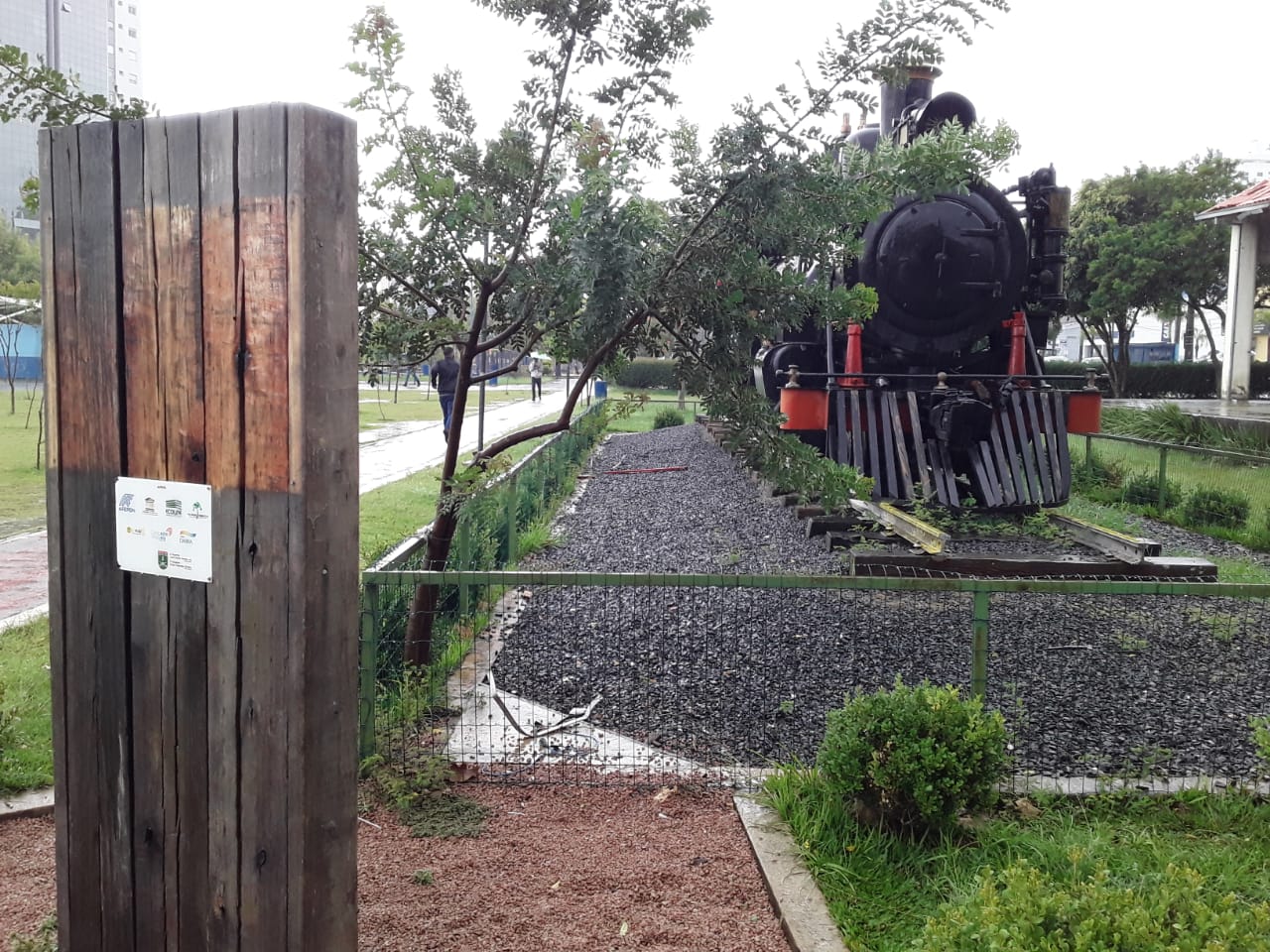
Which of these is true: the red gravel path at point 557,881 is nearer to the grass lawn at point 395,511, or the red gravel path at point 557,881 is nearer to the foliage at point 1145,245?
the grass lawn at point 395,511

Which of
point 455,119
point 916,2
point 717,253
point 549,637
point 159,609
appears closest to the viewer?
point 159,609

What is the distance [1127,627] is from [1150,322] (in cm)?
10580

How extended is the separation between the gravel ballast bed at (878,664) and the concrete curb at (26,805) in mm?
2006

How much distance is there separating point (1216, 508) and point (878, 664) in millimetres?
6699

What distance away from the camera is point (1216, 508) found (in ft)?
32.8

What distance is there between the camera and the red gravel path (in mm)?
2881

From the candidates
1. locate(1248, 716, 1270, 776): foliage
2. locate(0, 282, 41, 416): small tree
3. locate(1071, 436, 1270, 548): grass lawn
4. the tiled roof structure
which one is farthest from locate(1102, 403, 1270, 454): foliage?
locate(0, 282, 41, 416): small tree

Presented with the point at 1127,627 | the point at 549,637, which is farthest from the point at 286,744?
the point at 1127,627

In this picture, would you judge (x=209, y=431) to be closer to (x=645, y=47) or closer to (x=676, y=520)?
(x=645, y=47)

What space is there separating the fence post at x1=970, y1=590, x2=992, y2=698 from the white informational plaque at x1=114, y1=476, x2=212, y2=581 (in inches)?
112

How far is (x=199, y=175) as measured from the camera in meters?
1.88

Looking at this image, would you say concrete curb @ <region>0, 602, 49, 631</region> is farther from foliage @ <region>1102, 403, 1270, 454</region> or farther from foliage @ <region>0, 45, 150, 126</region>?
foliage @ <region>1102, 403, 1270, 454</region>

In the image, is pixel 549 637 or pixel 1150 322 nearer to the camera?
pixel 549 637

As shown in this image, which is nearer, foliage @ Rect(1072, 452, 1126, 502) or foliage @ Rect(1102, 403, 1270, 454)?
foliage @ Rect(1072, 452, 1126, 502)
